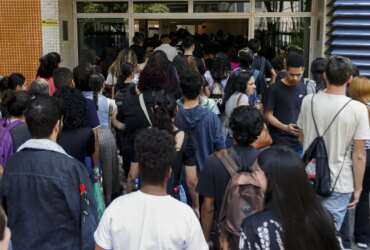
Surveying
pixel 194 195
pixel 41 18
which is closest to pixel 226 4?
pixel 41 18

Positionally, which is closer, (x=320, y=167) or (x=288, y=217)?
(x=288, y=217)

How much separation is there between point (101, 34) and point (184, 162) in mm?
6654

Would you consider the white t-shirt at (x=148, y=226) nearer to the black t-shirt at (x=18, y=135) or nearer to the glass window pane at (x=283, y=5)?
the black t-shirt at (x=18, y=135)

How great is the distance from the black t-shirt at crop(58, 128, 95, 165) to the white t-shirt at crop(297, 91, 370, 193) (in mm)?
1699

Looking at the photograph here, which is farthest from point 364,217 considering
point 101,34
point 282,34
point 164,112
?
point 101,34

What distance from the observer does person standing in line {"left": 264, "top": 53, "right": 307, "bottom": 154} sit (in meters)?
5.15

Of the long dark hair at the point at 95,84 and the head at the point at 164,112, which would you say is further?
the long dark hair at the point at 95,84

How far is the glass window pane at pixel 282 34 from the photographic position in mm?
9398

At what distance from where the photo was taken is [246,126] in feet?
10.5

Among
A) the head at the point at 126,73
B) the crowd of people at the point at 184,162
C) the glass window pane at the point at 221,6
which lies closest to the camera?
the crowd of people at the point at 184,162

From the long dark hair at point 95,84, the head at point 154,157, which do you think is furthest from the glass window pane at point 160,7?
the head at point 154,157

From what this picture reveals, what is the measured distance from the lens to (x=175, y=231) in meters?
2.41

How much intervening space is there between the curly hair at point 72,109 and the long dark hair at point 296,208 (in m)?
1.96

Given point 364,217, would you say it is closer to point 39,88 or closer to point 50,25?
point 39,88
